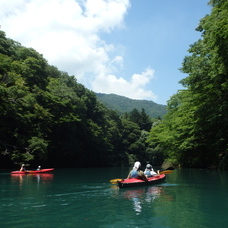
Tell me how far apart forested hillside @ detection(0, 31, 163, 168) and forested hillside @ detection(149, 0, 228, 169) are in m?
18.1

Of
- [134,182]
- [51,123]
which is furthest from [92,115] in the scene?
[134,182]

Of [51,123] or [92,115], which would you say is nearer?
[51,123]

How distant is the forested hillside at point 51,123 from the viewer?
32938 millimetres

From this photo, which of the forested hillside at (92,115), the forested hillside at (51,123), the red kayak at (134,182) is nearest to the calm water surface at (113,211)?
the red kayak at (134,182)

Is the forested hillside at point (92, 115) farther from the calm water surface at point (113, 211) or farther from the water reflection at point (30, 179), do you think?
the calm water surface at point (113, 211)

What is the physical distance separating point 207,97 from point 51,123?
85.3ft

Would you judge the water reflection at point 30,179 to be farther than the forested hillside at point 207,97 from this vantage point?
Yes

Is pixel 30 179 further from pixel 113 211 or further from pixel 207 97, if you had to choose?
pixel 207 97

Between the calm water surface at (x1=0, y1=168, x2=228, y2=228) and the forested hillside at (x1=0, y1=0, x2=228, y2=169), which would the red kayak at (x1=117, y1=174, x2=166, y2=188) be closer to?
the calm water surface at (x1=0, y1=168, x2=228, y2=228)

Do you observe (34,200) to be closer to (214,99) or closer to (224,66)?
(224,66)

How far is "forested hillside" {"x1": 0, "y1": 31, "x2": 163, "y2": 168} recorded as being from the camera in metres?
32.9

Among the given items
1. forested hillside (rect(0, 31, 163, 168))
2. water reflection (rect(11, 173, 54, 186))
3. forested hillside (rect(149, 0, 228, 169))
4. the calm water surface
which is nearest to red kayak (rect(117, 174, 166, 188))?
the calm water surface

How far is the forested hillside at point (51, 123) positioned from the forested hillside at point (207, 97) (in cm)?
1806

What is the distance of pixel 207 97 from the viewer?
22844mm
